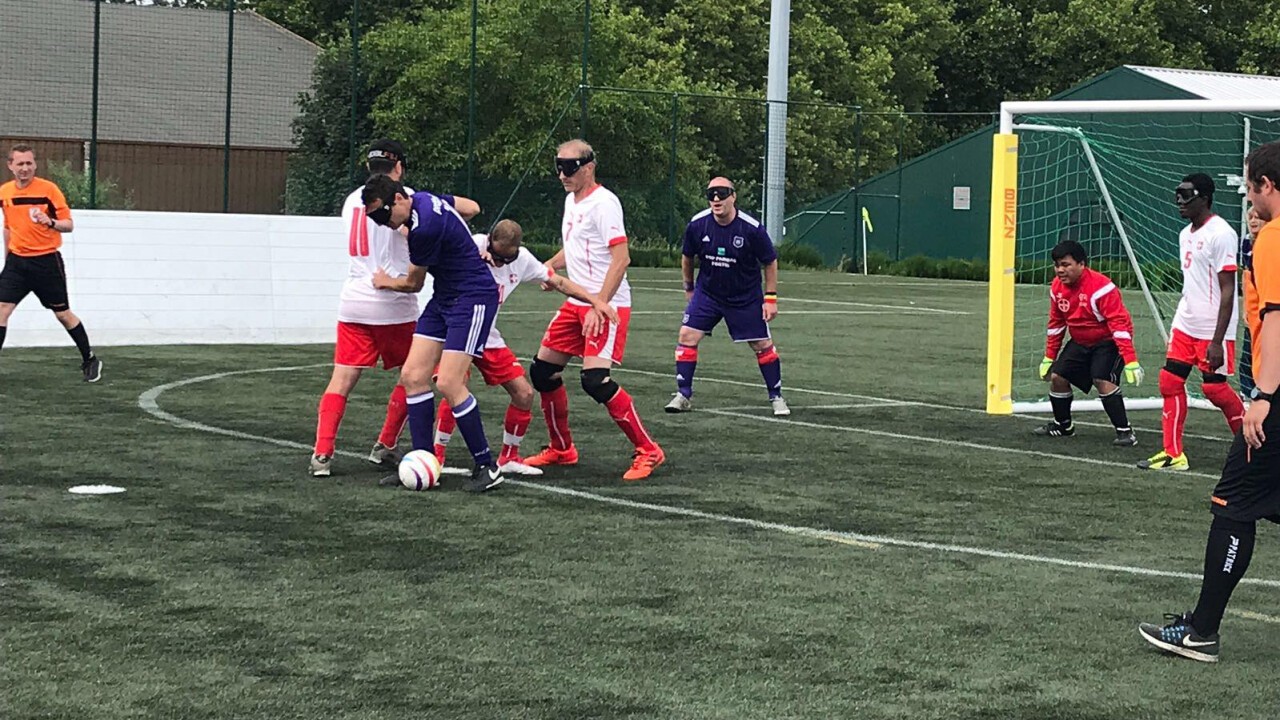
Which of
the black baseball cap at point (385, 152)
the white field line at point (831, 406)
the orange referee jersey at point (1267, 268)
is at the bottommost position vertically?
the white field line at point (831, 406)

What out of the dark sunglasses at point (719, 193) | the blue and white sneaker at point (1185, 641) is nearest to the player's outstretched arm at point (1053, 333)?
the dark sunglasses at point (719, 193)

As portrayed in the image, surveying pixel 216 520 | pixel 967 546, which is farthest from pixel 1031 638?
pixel 216 520

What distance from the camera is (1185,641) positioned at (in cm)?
656

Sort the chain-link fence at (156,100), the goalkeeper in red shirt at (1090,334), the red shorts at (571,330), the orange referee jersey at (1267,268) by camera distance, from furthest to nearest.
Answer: the chain-link fence at (156,100), the goalkeeper in red shirt at (1090,334), the red shorts at (571,330), the orange referee jersey at (1267,268)

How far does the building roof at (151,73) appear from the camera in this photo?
26406mm

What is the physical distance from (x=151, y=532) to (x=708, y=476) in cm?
357

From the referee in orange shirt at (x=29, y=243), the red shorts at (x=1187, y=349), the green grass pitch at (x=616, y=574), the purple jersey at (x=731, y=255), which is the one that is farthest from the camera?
the referee in orange shirt at (x=29, y=243)

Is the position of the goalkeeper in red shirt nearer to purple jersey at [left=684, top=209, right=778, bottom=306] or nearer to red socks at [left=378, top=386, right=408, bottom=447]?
purple jersey at [left=684, top=209, right=778, bottom=306]

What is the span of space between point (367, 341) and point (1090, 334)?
532 cm

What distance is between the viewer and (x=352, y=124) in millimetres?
28125

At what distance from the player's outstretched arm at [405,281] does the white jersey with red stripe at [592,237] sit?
127cm

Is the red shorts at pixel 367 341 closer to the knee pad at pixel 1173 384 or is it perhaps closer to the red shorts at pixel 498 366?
the red shorts at pixel 498 366

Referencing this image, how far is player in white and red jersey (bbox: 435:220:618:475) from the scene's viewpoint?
10297 millimetres

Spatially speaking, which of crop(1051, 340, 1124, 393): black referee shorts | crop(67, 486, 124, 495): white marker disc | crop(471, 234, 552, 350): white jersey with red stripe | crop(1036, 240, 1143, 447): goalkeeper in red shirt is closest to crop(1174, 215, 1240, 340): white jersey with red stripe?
crop(1036, 240, 1143, 447): goalkeeper in red shirt
